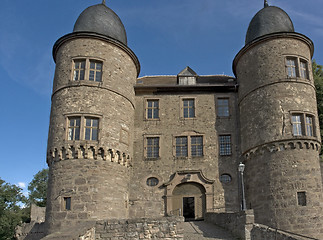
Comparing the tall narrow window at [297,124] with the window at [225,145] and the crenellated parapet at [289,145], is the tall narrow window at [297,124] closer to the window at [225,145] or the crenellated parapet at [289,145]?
the crenellated parapet at [289,145]

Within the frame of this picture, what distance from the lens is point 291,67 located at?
21578mm

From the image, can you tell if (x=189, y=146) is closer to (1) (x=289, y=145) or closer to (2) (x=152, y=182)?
(2) (x=152, y=182)

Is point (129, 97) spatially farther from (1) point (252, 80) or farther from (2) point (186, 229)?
(2) point (186, 229)

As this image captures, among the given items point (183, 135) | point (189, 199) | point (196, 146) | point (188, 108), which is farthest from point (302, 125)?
point (189, 199)

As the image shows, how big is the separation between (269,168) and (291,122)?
2.91m

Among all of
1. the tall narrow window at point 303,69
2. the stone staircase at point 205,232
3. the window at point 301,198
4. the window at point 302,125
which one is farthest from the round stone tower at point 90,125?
the tall narrow window at point 303,69

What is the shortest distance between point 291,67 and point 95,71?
12.0m

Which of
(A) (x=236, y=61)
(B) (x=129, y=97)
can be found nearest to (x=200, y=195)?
(B) (x=129, y=97)

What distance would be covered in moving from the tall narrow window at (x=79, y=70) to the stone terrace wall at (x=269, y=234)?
13.0m

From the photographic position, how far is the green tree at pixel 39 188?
5478 centimetres

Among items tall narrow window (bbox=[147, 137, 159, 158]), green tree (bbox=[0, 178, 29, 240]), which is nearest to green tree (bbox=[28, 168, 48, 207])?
green tree (bbox=[0, 178, 29, 240])

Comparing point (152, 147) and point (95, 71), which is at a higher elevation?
point (95, 71)

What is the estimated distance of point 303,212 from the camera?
18.4 meters

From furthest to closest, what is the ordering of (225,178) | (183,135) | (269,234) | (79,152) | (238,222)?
(183,135)
(225,178)
(79,152)
(238,222)
(269,234)
